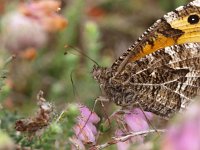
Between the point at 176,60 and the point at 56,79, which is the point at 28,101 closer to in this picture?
the point at 56,79

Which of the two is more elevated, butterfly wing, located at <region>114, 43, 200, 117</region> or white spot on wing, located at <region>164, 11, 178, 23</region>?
white spot on wing, located at <region>164, 11, 178, 23</region>

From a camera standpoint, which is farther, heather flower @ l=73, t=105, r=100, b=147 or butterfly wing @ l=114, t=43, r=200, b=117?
butterfly wing @ l=114, t=43, r=200, b=117

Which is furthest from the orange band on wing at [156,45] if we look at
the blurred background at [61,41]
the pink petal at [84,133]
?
the pink petal at [84,133]

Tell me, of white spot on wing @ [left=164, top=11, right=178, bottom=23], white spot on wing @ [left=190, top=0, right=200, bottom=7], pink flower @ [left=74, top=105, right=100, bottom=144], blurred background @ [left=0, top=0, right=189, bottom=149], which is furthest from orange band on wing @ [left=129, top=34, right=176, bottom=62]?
pink flower @ [left=74, top=105, right=100, bottom=144]

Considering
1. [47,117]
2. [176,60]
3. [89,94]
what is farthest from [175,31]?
[89,94]

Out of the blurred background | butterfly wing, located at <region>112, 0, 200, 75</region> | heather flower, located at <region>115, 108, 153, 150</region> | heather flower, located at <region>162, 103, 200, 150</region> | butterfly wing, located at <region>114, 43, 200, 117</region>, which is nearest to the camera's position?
heather flower, located at <region>162, 103, 200, 150</region>

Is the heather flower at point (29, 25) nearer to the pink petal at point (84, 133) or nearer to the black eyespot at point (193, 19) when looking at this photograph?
the black eyespot at point (193, 19)

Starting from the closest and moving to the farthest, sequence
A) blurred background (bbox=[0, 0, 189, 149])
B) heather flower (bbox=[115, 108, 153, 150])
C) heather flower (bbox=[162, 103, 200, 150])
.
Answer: heather flower (bbox=[162, 103, 200, 150]), heather flower (bbox=[115, 108, 153, 150]), blurred background (bbox=[0, 0, 189, 149])

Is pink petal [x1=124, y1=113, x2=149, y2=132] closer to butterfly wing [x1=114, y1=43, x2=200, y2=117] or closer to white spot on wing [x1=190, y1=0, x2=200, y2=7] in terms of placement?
butterfly wing [x1=114, y1=43, x2=200, y2=117]

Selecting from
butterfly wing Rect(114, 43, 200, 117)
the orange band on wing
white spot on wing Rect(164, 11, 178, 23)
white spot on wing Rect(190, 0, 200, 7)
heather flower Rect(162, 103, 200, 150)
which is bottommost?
heather flower Rect(162, 103, 200, 150)
